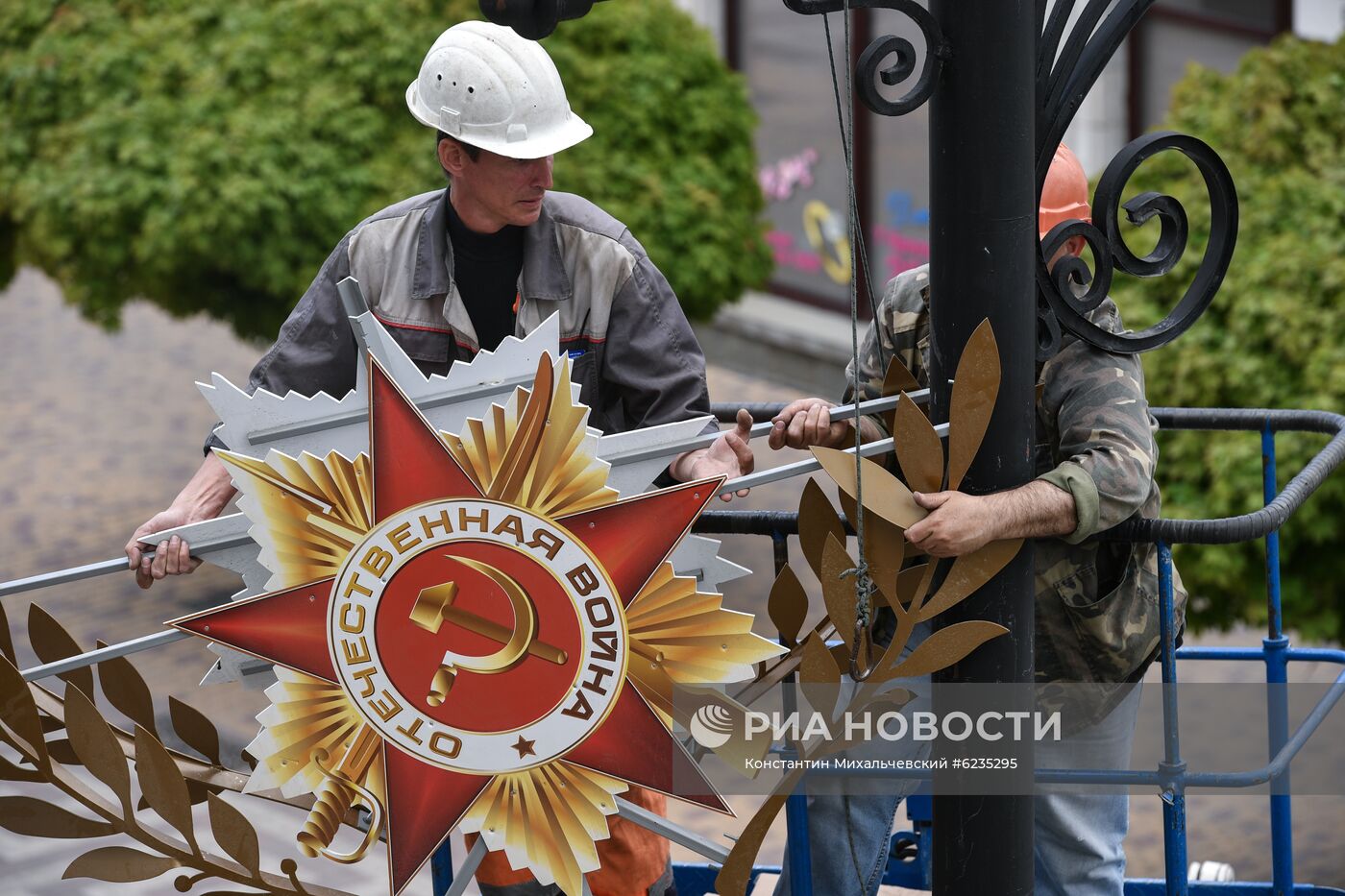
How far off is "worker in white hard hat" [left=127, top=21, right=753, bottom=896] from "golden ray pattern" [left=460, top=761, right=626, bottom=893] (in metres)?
0.49

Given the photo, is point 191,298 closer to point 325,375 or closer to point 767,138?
point 325,375

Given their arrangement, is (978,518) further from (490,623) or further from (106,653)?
(106,653)

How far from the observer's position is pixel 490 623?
2.90 m

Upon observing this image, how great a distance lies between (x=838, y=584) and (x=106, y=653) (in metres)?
1.24

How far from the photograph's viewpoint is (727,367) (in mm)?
13023

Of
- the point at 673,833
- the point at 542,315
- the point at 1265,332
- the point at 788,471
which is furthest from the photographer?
the point at 1265,332

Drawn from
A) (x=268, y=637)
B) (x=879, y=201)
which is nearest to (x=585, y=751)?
(x=268, y=637)

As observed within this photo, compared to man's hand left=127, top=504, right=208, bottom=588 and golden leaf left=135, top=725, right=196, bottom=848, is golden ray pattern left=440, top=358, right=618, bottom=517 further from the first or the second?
golden leaf left=135, top=725, right=196, bottom=848

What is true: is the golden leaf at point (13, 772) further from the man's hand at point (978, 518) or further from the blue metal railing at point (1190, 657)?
the man's hand at point (978, 518)

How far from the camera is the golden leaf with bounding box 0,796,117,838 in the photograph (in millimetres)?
3062

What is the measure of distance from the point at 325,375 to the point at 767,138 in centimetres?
979

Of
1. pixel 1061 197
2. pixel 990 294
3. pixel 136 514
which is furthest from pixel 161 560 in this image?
pixel 136 514

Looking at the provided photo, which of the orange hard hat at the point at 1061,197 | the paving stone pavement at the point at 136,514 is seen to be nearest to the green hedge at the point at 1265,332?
the paving stone pavement at the point at 136,514

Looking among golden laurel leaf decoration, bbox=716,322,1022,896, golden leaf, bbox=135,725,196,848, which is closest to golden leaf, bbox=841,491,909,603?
golden laurel leaf decoration, bbox=716,322,1022,896
